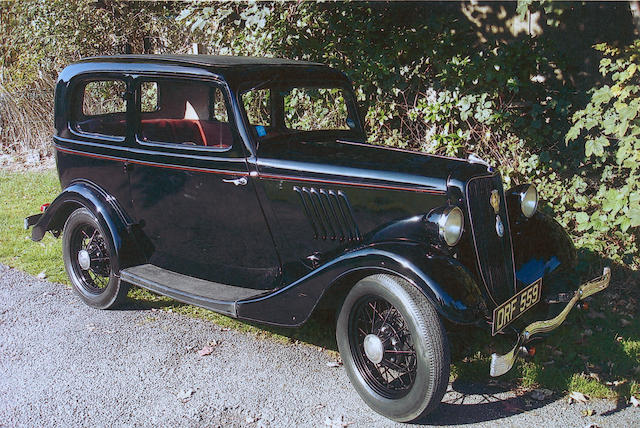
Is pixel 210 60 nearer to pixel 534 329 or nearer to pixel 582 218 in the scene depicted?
pixel 534 329

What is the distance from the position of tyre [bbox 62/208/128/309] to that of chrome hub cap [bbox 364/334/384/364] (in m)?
2.03

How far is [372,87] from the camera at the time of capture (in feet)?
21.6

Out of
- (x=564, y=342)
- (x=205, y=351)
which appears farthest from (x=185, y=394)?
(x=564, y=342)

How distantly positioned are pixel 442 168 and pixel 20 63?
368 inches

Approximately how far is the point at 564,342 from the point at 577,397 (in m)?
0.67

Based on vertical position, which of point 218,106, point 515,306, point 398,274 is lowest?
point 515,306

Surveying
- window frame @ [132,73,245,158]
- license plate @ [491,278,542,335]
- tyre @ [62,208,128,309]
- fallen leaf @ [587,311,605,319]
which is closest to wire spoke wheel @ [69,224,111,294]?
tyre @ [62,208,128,309]

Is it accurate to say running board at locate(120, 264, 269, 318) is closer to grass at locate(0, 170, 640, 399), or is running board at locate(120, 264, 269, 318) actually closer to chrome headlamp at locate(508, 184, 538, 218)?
grass at locate(0, 170, 640, 399)

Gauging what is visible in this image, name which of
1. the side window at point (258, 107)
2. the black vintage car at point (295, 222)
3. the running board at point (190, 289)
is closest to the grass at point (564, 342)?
the black vintage car at point (295, 222)

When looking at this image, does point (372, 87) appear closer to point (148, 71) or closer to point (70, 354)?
point (148, 71)

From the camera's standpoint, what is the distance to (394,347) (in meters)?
3.21

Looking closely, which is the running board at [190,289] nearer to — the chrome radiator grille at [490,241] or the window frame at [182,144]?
the window frame at [182,144]

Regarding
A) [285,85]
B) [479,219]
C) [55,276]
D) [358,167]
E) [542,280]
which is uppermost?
[285,85]

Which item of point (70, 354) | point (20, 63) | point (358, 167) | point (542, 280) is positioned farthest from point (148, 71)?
point (20, 63)
